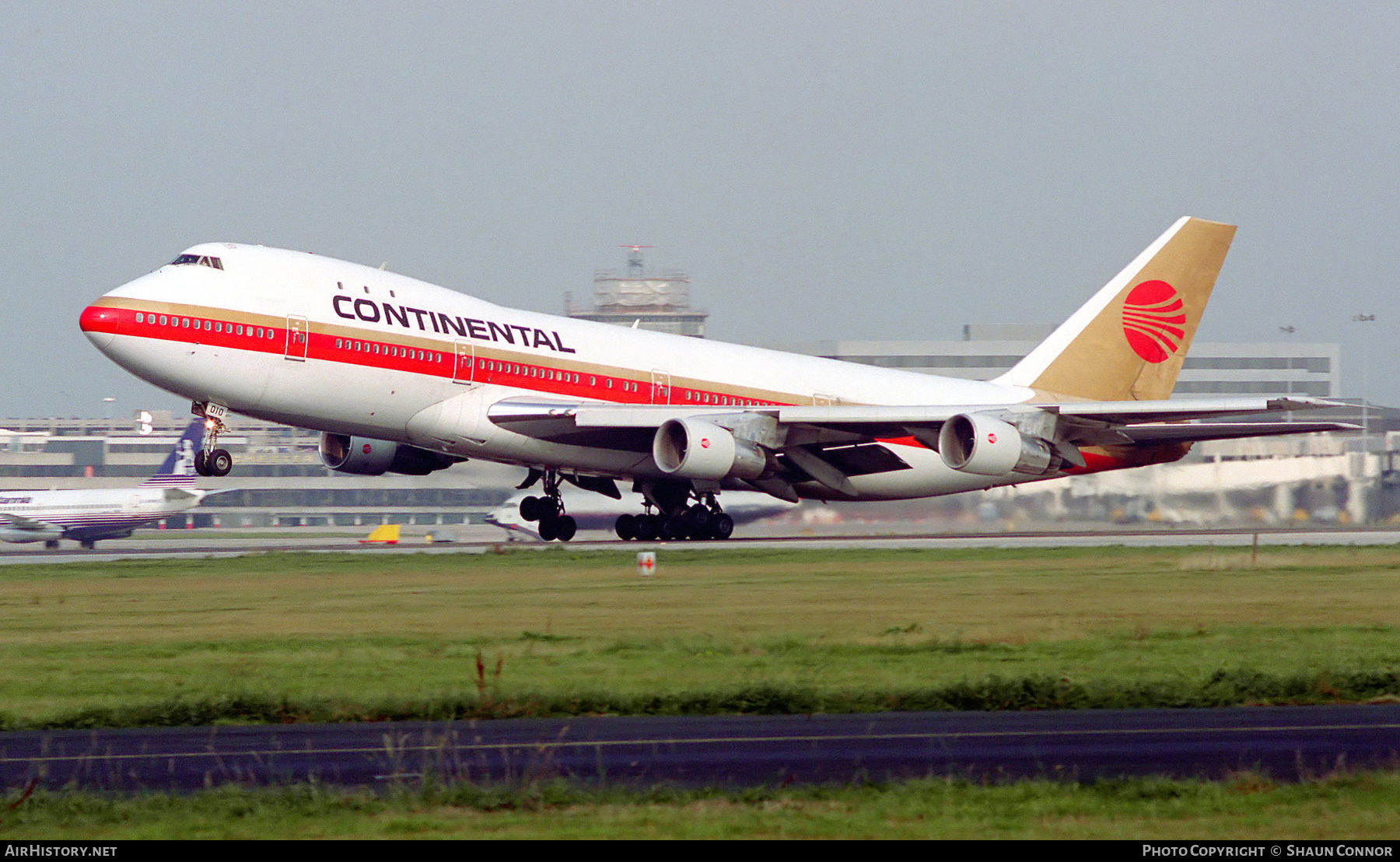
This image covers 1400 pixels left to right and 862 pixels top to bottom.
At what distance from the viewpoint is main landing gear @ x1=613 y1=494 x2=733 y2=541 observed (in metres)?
40.1

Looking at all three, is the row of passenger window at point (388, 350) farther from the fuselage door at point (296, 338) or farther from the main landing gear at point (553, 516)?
the main landing gear at point (553, 516)

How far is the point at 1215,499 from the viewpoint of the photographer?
1683 inches

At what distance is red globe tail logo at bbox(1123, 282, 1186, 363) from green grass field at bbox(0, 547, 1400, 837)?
1126cm

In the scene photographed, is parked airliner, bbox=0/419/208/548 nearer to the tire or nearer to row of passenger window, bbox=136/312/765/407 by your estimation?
the tire

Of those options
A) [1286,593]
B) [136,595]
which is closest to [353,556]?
[136,595]

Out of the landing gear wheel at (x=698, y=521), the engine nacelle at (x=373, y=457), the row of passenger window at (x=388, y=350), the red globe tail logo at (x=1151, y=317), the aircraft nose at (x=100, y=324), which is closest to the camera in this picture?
the aircraft nose at (x=100, y=324)

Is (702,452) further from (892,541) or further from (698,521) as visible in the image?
(892,541)

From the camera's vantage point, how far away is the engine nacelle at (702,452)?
3553 centimetres

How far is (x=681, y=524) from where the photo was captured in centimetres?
4006

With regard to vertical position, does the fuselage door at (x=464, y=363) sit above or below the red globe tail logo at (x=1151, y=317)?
below

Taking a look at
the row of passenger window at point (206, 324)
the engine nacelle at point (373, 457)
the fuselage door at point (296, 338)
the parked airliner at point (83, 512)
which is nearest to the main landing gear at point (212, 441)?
the row of passenger window at point (206, 324)

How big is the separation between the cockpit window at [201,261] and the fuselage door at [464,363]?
5446 mm

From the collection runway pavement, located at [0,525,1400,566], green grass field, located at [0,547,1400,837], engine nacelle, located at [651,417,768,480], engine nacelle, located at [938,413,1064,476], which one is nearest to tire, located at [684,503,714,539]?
runway pavement, located at [0,525,1400,566]

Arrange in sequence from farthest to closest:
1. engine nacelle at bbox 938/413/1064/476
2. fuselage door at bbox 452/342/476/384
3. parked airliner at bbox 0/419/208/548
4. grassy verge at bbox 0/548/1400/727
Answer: parked airliner at bbox 0/419/208/548 < engine nacelle at bbox 938/413/1064/476 < fuselage door at bbox 452/342/476/384 < grassy verge at bbox 0/548/1400/727
